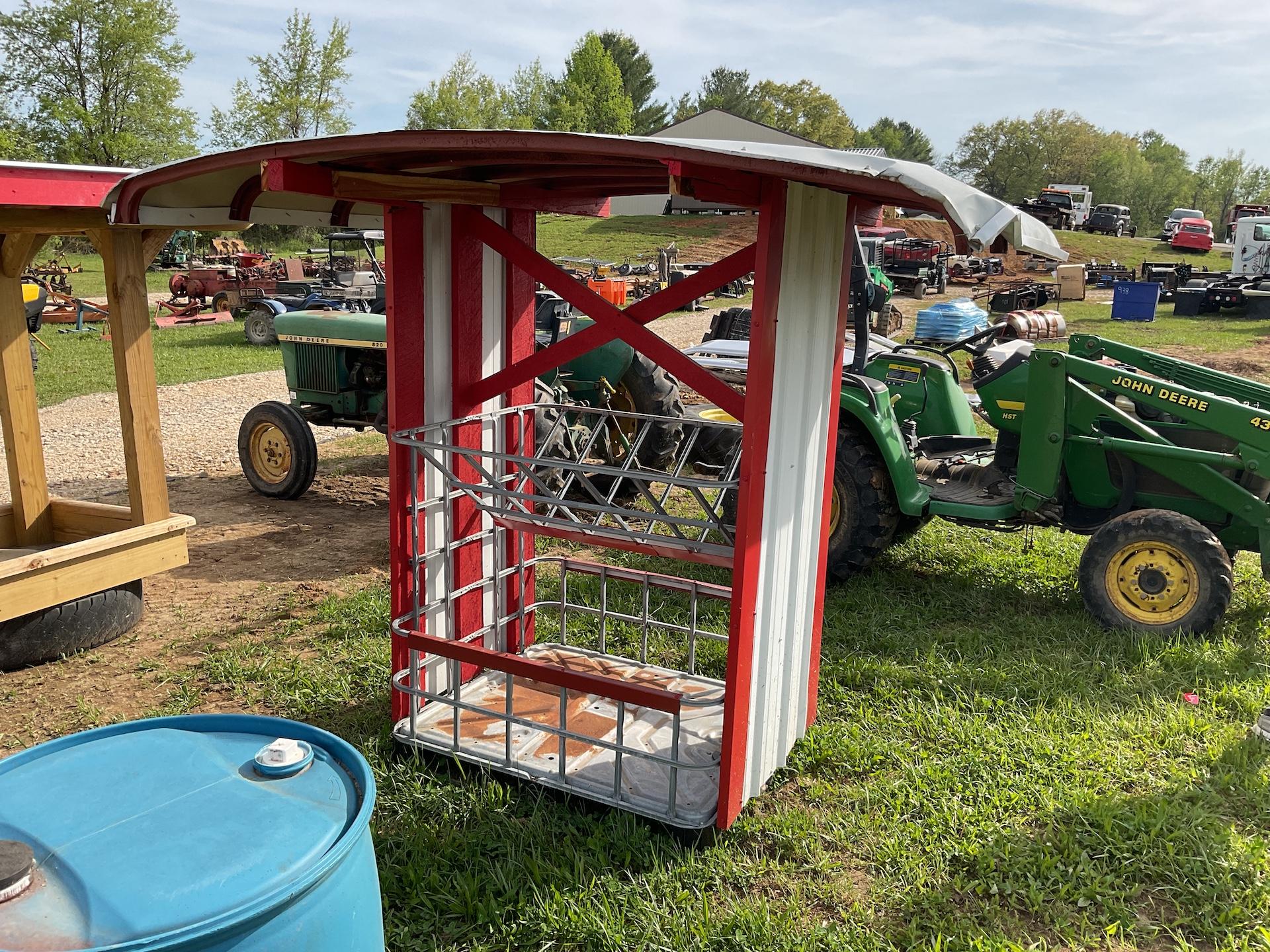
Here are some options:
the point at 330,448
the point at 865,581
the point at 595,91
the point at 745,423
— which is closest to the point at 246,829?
the point at 745,423

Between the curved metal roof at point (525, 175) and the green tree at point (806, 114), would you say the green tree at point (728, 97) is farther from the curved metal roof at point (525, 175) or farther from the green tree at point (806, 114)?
the curved metal roof at point (525, 175)

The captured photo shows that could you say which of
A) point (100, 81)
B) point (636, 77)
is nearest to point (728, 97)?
point (636, 77)

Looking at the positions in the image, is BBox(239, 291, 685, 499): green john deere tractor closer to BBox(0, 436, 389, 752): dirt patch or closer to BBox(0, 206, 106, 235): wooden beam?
BBox(0, 436, 389, 752): dirt patch

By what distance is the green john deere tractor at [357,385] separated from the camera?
24.2 feet

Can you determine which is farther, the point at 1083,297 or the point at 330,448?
the point at 1083,297

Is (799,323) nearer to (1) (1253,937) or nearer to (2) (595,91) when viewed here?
(1) (1253,937)

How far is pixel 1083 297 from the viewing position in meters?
24.8

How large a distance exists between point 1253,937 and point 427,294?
10.7 ft

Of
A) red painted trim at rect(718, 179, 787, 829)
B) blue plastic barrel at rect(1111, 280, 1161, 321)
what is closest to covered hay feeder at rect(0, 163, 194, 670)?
→ red painted trim at rect(718, 179, 787, 829)

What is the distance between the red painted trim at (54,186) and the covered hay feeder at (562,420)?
35.1 inches

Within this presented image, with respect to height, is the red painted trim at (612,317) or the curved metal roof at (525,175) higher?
the curved metal roof at (525,175)

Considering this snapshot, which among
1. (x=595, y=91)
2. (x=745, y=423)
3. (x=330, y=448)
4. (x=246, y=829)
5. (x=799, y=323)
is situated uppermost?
(x=595, y=91)

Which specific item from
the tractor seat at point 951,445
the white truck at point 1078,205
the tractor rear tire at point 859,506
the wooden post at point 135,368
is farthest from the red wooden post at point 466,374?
the white truck at point 1078,205

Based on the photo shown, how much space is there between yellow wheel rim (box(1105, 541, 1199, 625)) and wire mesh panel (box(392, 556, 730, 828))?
1.95m
